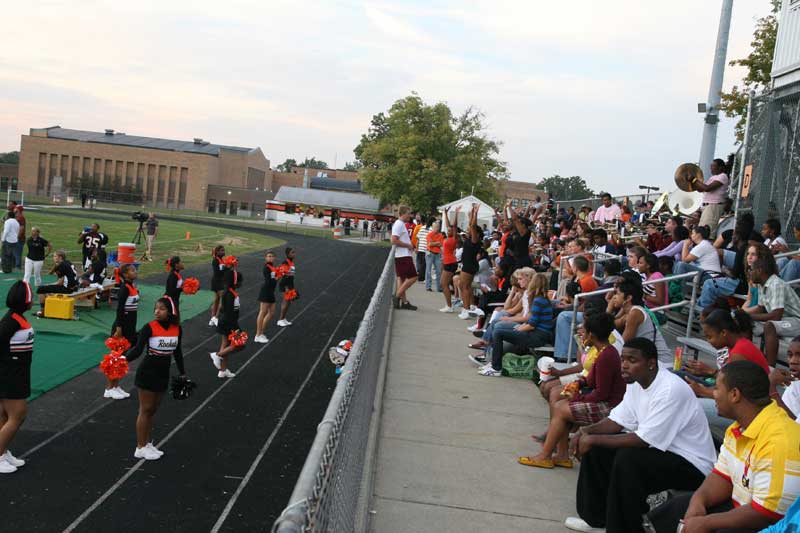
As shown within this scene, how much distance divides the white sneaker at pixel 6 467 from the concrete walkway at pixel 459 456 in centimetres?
367

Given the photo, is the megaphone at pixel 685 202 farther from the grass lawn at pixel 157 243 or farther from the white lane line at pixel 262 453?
the grass lawn at pixel 157 243

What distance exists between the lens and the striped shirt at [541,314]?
10.1m

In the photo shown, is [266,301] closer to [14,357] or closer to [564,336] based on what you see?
[564,336]

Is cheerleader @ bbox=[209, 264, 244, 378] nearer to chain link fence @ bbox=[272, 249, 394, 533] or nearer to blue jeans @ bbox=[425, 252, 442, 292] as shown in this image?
chain link fence @ bbox=[272, 249, 394, 533]

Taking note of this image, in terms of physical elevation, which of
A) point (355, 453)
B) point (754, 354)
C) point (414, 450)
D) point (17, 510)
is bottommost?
point (17, 510)

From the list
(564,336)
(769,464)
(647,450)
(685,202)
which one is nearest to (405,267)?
(564,336)

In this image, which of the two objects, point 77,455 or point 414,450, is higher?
point 414,450

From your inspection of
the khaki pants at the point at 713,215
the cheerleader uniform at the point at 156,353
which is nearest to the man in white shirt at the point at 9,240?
the cheerleader uniform at the point at 156,353

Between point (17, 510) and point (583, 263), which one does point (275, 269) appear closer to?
point (583, 263)

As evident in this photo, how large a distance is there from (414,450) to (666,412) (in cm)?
269

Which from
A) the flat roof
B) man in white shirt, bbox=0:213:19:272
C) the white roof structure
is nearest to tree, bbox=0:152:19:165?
the flat roof

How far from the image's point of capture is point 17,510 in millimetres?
6484

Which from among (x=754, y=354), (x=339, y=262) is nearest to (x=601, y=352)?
(x=754, y=354)

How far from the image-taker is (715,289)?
9438 mm
